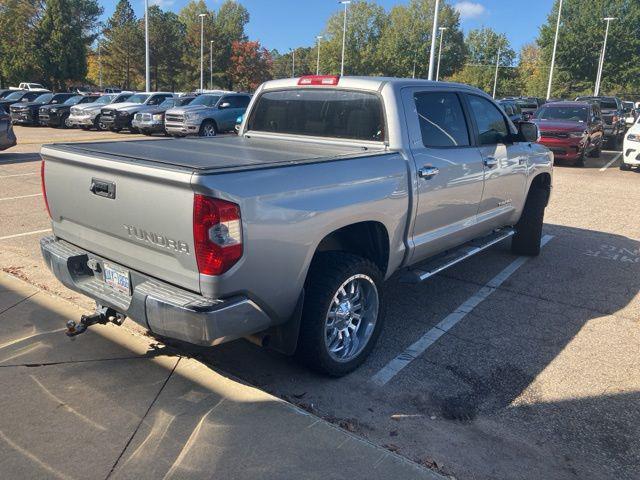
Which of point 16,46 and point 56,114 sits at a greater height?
point 16,46

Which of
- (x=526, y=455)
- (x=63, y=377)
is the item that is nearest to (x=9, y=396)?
(x=63, y=377)

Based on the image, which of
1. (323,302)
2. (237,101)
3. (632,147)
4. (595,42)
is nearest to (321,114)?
(323,302)

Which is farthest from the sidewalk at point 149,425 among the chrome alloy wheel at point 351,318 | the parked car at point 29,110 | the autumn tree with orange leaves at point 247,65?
the autumn tree with orange leaves at point 247,65

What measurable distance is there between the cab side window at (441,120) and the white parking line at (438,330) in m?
1.46

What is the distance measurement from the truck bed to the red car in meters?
13.0

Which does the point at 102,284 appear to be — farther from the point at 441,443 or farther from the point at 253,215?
the point at 441,443

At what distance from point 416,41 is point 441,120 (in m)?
85.2

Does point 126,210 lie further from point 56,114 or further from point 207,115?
point 56,114

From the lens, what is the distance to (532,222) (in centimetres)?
661

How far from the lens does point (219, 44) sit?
76375 millimetres

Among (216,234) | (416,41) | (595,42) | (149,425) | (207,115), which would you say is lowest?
(149,425)

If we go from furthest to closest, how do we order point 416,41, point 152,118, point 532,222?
1. point 416,41
2. point 152,118
3. point 532,222

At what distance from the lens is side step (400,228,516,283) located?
437 cm

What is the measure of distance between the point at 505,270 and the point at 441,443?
358 cm
